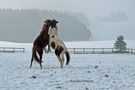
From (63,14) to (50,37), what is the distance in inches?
6868

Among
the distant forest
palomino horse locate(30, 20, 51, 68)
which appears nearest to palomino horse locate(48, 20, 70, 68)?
palomino horse locate(30, 20, 51, 68)

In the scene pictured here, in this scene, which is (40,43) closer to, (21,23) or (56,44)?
(56,44)

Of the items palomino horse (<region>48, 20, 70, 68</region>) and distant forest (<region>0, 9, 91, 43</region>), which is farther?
distant forest (<region>0, 9, 91, 43</region>)

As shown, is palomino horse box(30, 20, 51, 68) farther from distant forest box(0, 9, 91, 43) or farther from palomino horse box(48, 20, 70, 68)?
distant forest box(0, 9, 91, 43)

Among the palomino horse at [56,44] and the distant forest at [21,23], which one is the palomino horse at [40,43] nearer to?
the palomino horse at [56,44]

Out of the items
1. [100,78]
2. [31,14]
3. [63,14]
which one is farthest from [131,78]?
[63,14]

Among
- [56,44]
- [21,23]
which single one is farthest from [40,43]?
[21,23]

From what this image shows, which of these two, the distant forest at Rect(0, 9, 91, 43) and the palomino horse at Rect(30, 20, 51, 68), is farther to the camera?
the distant forest at Rect(0, 9, 91, 43)

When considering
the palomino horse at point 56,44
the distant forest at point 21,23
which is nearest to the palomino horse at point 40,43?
the palomino horse at point 56,44

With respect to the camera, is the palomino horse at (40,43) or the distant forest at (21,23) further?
the distant forest at (21,23)

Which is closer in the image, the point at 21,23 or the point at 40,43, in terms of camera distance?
the point at 40,43

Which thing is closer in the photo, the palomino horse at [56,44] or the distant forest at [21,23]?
the palomino horse at [56,44]

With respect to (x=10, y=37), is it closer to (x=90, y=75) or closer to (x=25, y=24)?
(x=25, y=24)

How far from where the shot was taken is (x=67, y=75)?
66.8 ft
